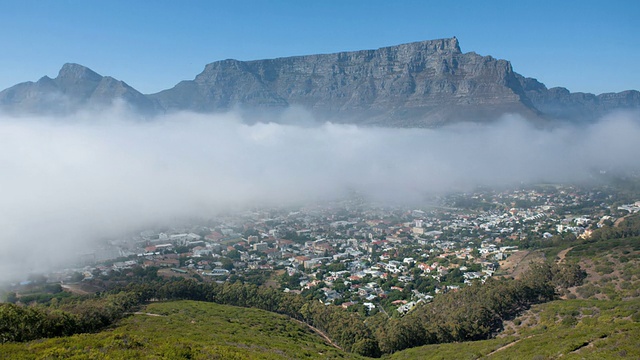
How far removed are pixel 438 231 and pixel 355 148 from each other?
300ft

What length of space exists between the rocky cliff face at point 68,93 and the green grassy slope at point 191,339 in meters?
164

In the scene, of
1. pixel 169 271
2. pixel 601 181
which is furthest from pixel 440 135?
pixel 169 271

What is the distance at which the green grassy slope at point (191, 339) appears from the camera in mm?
10555

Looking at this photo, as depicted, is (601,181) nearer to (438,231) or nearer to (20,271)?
(438,231)

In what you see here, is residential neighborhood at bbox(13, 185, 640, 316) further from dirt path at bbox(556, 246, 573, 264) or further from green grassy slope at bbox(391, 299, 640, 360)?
green grassy slope at bbox(391, 299, 640, 360)

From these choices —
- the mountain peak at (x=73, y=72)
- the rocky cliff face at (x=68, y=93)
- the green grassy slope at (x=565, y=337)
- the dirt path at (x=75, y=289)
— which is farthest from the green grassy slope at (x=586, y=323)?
the mountain peak at (x=73, y=72)

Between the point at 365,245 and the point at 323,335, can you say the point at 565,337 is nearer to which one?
the point at 323,335

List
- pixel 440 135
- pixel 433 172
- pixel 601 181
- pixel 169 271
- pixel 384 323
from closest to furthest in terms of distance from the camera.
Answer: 1. pixel 384 323
2. pixel 169 271
3. pixel 601 181
4. pixel 433 172
5. pixel 440 135

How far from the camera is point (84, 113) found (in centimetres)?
16325

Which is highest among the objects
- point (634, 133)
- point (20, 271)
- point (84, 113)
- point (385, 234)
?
point (84, 113)

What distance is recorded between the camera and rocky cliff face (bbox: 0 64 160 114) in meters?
154

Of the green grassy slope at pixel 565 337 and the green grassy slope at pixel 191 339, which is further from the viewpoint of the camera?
the green grassy slope at pixel 565 337

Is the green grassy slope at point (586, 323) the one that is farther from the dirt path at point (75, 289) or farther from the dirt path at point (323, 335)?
the dirt path at point (75, 289)

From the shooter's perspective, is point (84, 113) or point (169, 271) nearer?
point (169, 271)
